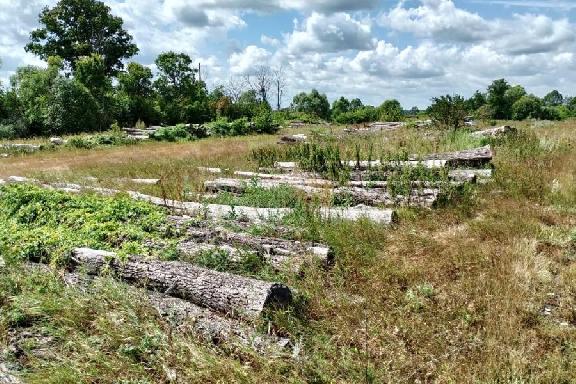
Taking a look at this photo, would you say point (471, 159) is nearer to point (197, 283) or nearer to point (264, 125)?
point (197, 283)

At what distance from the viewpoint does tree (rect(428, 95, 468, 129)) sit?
18.3m

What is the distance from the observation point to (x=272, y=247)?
19.9ft

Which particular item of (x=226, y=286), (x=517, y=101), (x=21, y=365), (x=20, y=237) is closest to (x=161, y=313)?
(x=226, y=286)

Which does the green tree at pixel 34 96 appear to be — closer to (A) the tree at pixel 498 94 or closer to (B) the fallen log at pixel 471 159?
(B) the fallen log at pixel 471 159

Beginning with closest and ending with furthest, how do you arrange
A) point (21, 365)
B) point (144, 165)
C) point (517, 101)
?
point (21, 365) < point (144, 165) < point (517, 101)

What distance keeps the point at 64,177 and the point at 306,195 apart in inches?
305

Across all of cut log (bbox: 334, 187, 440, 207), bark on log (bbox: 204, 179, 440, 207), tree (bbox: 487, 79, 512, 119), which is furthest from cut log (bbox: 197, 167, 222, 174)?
tree (bbox: 487, 79, 512, 119)

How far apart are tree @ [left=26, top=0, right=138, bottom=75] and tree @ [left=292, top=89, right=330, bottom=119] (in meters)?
36.9

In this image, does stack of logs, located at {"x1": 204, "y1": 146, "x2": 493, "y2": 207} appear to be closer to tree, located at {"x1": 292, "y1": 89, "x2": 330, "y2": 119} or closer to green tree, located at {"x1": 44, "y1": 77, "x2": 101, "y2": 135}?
green tree, located at {"x1": 44, "y1": 77, "x2": 101, "y2": 135}

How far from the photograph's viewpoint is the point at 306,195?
885 centimetres

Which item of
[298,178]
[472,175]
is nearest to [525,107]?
[472,175]

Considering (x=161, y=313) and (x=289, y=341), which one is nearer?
(x=289, y=341)

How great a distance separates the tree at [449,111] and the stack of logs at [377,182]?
25.9 ft

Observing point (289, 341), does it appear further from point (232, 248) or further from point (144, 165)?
point (144, 165)
